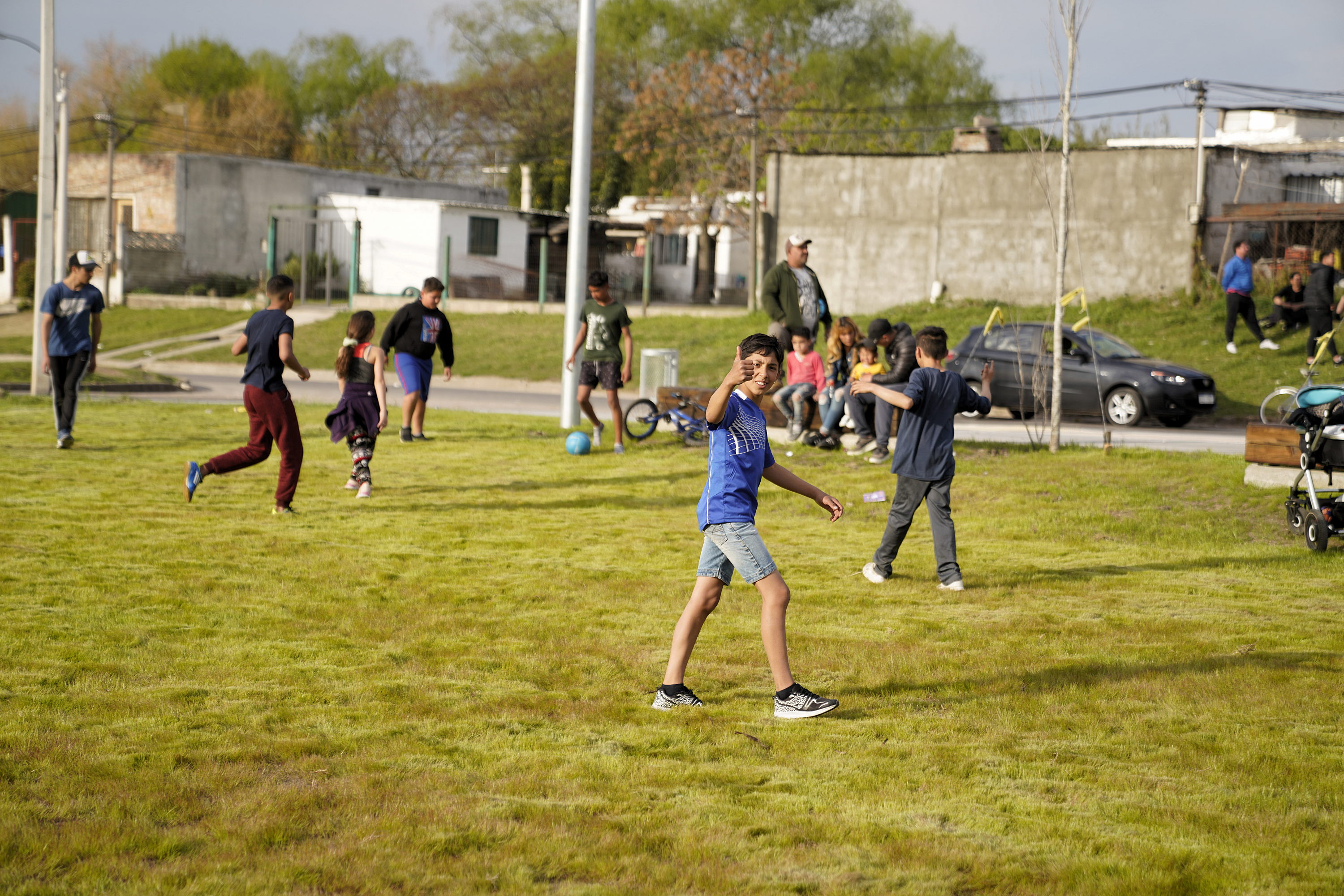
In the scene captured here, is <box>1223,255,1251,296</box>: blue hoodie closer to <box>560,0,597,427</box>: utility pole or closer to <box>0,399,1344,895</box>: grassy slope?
<box>560,0,597,427</box>: utility pole

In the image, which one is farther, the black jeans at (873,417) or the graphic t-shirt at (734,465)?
the black jeans at (873,417)

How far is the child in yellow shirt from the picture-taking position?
13477mm

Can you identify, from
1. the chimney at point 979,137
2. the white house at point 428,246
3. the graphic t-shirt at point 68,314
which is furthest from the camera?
the white house at point 428,246

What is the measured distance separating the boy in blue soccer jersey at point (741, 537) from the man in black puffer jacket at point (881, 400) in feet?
24.0

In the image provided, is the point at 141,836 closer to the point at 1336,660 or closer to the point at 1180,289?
the point at 1336,660

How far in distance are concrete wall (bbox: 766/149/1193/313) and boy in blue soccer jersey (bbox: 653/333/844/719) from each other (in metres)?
24.8

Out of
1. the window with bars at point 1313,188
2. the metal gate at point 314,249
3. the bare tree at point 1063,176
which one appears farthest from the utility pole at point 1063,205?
the metal gate at point 314,249

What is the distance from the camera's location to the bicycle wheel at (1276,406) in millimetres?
14688

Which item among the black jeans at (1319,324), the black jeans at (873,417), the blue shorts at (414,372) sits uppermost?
the black jeans at (1319,324)

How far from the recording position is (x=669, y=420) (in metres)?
15.3

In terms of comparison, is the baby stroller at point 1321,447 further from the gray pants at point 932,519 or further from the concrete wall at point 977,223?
the concrete wall at point 977,223

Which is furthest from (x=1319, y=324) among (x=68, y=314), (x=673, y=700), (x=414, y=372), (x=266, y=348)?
(x=673, y=700)

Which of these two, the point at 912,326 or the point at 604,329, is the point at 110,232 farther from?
the point at 604,329

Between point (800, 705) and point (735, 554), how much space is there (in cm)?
69
